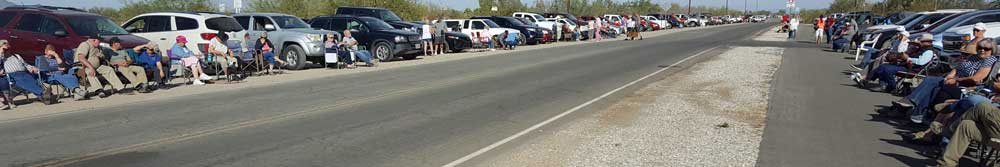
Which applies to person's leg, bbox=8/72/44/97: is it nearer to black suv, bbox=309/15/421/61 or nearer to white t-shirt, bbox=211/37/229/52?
white t-shirt, bbox=211/37/229/52

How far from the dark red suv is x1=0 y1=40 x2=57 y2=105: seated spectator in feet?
10.5

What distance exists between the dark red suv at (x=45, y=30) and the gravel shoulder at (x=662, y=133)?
922 cm

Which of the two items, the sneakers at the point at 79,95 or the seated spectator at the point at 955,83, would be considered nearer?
the seated spectator at the point at 955,83

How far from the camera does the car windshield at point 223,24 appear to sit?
50.4 ft

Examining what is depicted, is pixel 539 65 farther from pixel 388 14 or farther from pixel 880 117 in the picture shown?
pixel 388 14

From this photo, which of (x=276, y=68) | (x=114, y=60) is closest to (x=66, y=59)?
(x=114, y=60)

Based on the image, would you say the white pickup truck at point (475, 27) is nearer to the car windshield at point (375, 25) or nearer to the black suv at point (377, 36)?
the car windshield at point (375, 25)

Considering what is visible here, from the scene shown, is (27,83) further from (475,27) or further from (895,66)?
(475,27)

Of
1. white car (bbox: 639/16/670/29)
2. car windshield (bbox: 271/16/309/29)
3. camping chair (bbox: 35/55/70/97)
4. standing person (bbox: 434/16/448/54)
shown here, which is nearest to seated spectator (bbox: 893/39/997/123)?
camping chair (bbox: 35/55/70/97)

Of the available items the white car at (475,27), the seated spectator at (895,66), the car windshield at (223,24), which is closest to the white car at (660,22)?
the white car at (475,27)

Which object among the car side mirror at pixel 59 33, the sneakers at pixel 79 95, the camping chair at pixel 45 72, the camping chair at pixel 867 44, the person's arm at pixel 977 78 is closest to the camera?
the person's arm at pixel 977 78

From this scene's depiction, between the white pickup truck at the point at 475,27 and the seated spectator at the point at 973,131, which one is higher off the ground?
the white pickup truck at the point at 475,27

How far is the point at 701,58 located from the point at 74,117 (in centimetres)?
1575

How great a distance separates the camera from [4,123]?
25.4 ft
